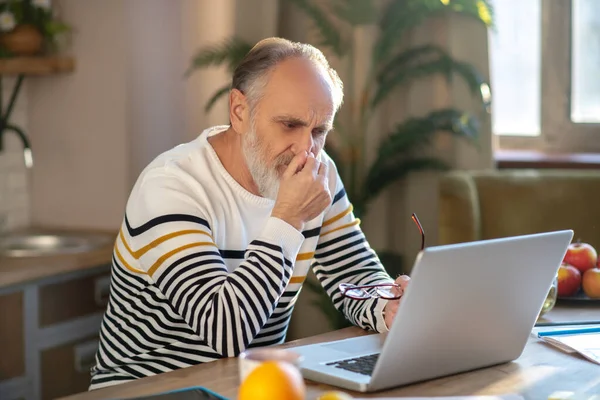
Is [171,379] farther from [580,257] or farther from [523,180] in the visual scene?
[523,180]

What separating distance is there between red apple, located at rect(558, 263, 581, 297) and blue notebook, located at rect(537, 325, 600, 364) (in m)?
0.27

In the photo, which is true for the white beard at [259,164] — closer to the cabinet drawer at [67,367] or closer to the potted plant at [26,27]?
the cabinet drawer at [67,367]

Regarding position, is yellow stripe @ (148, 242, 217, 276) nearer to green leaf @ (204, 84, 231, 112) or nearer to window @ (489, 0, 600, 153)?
green leaf @ (204, 84, 231, 112)

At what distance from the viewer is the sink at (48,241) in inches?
130

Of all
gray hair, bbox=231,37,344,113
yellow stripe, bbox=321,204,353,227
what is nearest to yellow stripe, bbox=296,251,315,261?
yellow stripe, bbox=321,204,353,227

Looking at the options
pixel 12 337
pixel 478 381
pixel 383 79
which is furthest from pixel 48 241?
pixel 478 381

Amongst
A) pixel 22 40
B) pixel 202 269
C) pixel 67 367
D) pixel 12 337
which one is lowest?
pixel 67 367

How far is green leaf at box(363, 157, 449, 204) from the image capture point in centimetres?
366

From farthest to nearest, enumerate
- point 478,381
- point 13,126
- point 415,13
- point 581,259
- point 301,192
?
1. point 415,13
2. point 13,126
3. point 581,259
4. point 301,192
5. point 478,381

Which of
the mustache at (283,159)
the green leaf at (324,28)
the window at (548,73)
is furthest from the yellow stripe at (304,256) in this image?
the window at (548,73)

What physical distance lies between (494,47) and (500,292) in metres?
2.57

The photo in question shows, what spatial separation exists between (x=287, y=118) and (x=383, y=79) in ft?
6.02

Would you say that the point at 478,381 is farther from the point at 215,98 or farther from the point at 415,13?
the point at 415,13

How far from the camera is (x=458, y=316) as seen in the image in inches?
56.2
